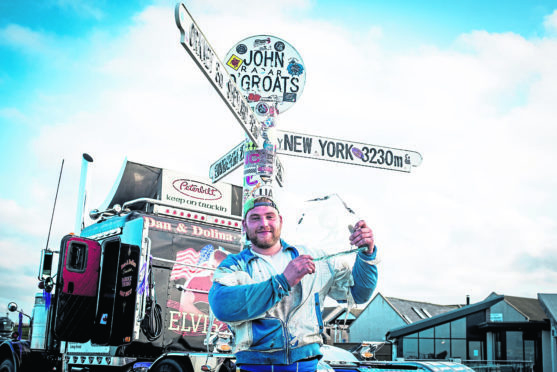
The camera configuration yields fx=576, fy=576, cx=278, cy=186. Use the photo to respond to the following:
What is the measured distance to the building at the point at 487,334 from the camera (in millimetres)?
30125

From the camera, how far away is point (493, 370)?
20.6 m

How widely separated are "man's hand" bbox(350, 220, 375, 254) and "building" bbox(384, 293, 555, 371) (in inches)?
1088

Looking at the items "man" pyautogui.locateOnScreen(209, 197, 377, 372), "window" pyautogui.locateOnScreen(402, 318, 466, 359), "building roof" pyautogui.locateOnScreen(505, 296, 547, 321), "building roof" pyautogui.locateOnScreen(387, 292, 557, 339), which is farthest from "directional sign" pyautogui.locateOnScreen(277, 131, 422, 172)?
"window" pyautogui.locateOnScreen(402, 318, 466, 359)

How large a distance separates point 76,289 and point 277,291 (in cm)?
631

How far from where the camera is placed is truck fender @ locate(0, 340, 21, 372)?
31.2 ft

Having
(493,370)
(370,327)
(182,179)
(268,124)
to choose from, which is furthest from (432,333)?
(268,124)

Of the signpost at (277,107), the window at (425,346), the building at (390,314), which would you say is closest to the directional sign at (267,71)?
the signpost at (277,107)

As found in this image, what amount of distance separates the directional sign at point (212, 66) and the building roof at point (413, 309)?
45.1 metres

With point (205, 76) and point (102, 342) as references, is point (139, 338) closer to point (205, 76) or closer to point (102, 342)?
point (102, 342)

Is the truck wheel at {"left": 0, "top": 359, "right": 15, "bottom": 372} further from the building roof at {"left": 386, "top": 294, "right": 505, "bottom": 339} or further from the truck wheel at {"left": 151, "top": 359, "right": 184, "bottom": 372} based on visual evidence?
the building roof at {"left": 386, "top": 294, "right": 505, "bottom": 339}

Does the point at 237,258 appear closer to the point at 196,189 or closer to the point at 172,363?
the point at 172,363

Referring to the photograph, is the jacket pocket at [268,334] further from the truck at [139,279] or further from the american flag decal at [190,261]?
the american flag decal at [190,261]

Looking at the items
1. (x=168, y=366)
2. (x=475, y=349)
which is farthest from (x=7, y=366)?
(x=475, y=349)

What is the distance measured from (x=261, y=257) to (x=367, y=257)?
24.9 inches
